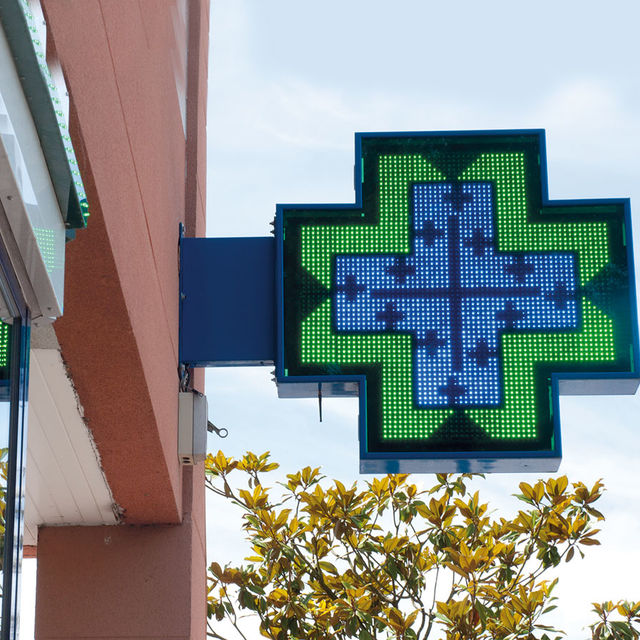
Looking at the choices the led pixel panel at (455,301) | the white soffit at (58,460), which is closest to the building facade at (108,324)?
the white soffit at (58,460)

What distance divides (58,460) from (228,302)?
0.88 metres

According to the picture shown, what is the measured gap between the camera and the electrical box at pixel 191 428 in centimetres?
505

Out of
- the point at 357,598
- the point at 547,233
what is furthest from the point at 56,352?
the point at 357,598

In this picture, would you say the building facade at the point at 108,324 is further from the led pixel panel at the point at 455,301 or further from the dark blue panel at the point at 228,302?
the led pixel panel at the point at 455,301

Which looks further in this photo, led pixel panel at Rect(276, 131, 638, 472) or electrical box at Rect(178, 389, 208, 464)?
electrical box at Rect(178, 389, 208, 464)

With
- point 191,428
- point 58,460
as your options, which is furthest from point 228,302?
point 58,460

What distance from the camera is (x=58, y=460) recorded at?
474cm

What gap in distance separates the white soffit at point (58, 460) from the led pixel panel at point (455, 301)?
78cm

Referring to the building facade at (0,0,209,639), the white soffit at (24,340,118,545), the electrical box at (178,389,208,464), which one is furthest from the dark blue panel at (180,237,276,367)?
the white soffit at (24,340,118,545)

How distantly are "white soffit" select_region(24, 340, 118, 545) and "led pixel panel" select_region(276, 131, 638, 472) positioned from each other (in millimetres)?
777

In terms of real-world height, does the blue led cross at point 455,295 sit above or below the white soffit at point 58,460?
above

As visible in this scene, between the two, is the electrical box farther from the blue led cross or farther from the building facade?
the blue led cross

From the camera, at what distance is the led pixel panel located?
4.50 meters

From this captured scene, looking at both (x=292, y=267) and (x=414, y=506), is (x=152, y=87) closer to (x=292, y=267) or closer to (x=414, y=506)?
(x=292, y=267)
